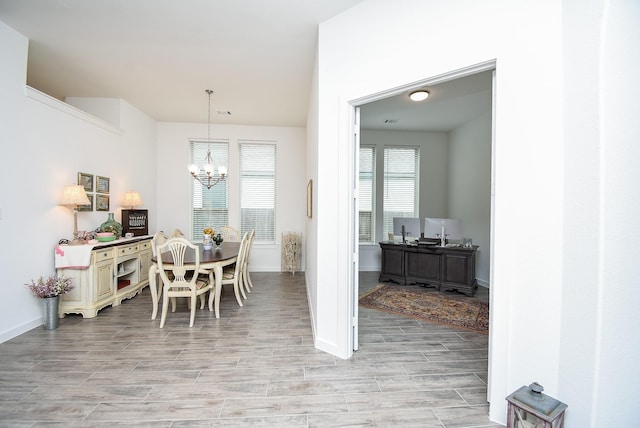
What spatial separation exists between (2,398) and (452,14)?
13.8ft

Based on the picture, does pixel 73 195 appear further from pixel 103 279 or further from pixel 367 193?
pixel 367 193

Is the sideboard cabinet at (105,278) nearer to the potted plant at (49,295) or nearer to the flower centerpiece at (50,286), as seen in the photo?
the flower centerpiece at (50,286)

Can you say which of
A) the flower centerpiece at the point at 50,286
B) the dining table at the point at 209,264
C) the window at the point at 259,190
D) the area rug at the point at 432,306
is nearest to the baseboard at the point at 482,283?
the area rug at the point at 432,306

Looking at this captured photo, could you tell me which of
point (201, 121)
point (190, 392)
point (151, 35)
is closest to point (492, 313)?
point (190, 392)

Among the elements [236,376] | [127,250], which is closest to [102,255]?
[127,250]

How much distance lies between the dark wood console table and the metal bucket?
4.84m

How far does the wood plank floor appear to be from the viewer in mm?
1801

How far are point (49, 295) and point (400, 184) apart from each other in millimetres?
6205

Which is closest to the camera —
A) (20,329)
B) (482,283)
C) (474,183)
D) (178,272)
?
(20,329)

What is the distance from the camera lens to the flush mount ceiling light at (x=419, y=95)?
3977 millimetres

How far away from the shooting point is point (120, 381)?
84.7 inches

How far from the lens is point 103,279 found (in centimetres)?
362

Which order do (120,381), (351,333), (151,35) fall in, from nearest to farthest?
(120,381), (351,333), (151,35)

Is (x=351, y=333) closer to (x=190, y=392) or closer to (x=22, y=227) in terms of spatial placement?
(x=190, y=392)
